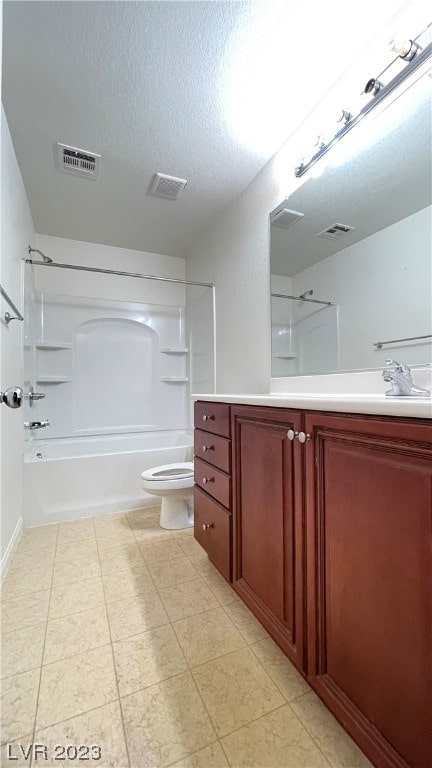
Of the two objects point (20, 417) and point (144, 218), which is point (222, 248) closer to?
point (144, 218)

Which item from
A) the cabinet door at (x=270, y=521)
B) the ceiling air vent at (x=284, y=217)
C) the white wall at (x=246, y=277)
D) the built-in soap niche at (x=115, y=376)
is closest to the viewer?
the cabinet door at (x=270, y=521)

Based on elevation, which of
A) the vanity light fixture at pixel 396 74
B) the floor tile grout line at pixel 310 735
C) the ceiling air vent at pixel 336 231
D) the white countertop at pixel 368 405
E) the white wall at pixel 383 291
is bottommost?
the floor tile grout line at pixel 310 735

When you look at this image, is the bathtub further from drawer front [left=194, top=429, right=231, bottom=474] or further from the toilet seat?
drawer front [left=194, top=429, right=231, bottom=474]

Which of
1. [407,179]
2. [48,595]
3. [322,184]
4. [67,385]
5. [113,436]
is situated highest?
[322,184]

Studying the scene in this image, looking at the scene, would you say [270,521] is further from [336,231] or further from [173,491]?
[336,231]

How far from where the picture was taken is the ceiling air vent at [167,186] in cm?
199

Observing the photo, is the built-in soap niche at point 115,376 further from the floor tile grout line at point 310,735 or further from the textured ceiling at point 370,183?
the floor tile grout line at point 310,735

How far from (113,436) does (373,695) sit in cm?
270

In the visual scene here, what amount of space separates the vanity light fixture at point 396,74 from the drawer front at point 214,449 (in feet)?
4.77

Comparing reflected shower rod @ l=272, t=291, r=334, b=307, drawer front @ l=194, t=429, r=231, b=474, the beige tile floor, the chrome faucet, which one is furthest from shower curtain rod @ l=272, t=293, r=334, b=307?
the beige tile floor

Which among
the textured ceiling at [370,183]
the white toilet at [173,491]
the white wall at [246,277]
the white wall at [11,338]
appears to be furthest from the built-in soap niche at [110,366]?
the textured ceiling at [370,183]

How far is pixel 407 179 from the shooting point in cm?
112

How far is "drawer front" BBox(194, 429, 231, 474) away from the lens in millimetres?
1288

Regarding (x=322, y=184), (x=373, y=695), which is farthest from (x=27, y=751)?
(x=322, y=184)
